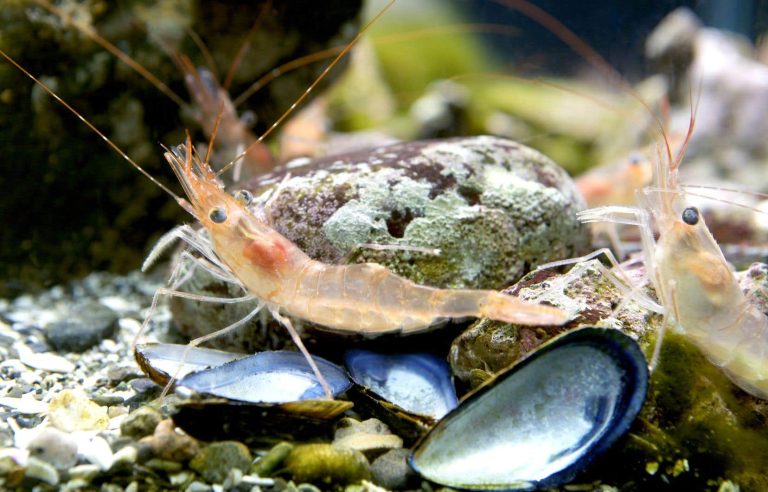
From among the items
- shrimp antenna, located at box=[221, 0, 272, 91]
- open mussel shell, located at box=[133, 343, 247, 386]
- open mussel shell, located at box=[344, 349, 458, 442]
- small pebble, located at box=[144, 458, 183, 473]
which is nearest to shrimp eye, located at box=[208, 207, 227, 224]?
open mussel shell, located at box=[133, 343, 247, 386]

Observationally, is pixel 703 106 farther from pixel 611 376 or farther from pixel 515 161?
pixel 611 376

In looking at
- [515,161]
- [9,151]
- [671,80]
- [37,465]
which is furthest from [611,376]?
[671,80]

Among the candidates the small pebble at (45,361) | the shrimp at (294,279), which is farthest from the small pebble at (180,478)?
the small pebble at (45,361)

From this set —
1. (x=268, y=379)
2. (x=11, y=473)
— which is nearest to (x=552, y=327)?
(x=268, y=379)

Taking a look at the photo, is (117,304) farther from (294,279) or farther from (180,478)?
(180,478)

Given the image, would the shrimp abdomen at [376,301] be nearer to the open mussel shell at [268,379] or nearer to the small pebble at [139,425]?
the open mussel shell at [268,379]
